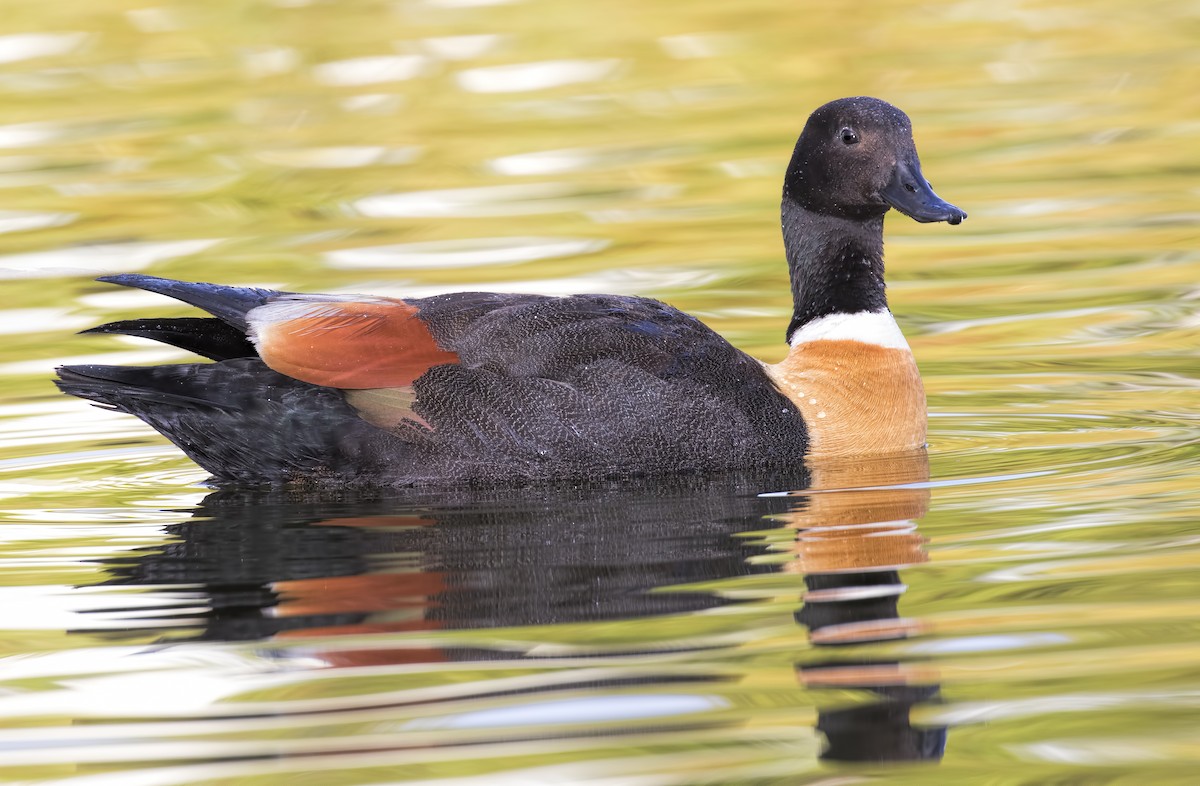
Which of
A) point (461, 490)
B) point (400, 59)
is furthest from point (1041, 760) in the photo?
point (400, 59)

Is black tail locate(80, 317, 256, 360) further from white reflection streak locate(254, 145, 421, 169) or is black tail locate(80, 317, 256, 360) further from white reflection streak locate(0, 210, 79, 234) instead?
white reflection streak locate(254, 145, 421, 169)

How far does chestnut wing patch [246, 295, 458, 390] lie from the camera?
825 cm

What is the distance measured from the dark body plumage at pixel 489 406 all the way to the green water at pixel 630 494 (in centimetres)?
22

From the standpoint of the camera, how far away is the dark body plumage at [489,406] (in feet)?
27.3

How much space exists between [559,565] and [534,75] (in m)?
14.8

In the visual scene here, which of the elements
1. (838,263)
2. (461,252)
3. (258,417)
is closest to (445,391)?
(258,417)

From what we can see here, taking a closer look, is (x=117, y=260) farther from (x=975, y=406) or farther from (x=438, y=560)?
(x=438, y=560)

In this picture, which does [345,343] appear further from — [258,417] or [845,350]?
[845,350]

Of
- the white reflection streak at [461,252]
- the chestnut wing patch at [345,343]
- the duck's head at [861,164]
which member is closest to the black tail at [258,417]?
the chestnut wing patch at [345,343]

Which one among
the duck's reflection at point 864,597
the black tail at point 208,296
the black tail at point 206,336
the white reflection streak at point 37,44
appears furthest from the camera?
the white reflection streak at point 37,44

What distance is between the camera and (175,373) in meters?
8.45

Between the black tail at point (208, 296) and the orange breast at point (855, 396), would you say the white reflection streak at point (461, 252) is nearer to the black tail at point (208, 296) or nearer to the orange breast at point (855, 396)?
the orange breast at point (855, 396)

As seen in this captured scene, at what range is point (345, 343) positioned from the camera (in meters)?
8.30

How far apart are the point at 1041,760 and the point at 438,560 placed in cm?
280
